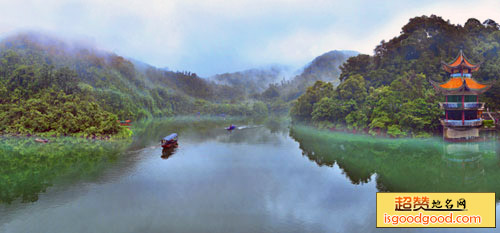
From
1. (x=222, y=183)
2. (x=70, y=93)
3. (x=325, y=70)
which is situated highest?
(x=325, y=70)

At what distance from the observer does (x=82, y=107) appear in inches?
1329

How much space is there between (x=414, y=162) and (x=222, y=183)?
1399 cm

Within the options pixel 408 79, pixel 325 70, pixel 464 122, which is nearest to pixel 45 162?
pixel 464 122

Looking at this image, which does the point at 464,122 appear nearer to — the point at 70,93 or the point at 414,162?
the point at 414,162

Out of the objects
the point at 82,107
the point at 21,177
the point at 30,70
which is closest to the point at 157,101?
the point at 30,70

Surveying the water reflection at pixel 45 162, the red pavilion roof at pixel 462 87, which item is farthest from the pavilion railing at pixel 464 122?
the water reflection at pixel 45 162

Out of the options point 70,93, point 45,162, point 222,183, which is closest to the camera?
point 222,183

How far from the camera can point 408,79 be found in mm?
32500

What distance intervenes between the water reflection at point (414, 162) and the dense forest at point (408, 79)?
317 centimetres

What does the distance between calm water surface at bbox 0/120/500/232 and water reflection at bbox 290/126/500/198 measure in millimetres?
69

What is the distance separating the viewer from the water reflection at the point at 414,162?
15.8 meters

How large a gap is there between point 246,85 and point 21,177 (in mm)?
175623

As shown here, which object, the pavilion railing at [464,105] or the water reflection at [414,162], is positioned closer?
the water reflection at [414,162]

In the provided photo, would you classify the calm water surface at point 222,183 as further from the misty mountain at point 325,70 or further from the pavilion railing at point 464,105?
the misty mountain at point 325,70
